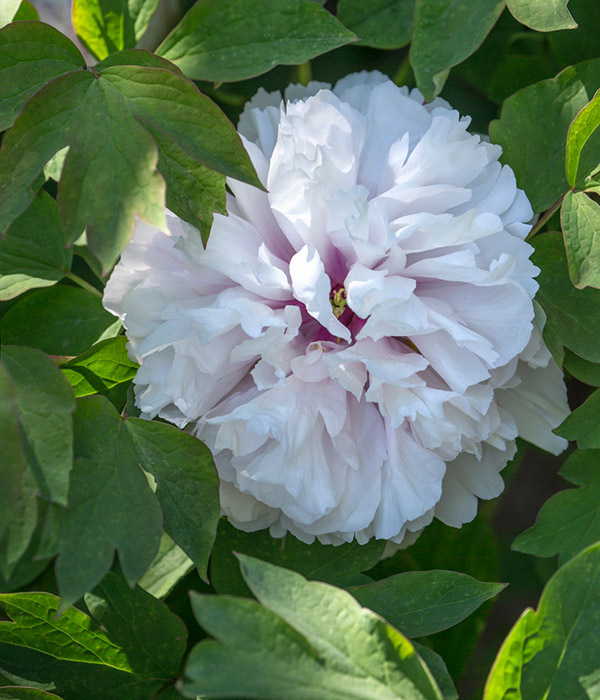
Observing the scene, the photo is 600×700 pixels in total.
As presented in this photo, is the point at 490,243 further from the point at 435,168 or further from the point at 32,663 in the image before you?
the point at 32,663

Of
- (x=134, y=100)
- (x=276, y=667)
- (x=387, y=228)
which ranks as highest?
(x=134, y=100)

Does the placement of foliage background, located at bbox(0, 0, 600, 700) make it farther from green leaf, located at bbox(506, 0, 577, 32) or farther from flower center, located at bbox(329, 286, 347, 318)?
flower center, located at bbox(329, 286, 347, 318)

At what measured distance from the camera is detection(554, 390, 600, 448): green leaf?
62cm

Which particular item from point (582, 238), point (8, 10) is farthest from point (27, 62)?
point (582, 238)

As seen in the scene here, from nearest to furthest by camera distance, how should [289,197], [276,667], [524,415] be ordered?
[276,667] < [289,197] < [524,415]

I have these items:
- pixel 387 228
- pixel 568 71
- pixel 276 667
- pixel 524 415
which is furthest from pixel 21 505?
pixel 568 71

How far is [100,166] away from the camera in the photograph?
1.64 feet

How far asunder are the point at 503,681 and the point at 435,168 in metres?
0.35

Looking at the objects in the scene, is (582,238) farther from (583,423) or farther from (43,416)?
(43,416)

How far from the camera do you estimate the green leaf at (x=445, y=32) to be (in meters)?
0.61

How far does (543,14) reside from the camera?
589 mm

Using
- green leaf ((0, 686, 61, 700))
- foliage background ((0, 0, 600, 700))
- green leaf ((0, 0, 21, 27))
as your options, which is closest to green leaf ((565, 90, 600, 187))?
foliage background ((0, 0, 600, 700))

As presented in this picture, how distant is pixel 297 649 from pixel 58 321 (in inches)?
14.6

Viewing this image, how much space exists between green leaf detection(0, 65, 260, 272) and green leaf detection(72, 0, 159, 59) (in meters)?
0.15
